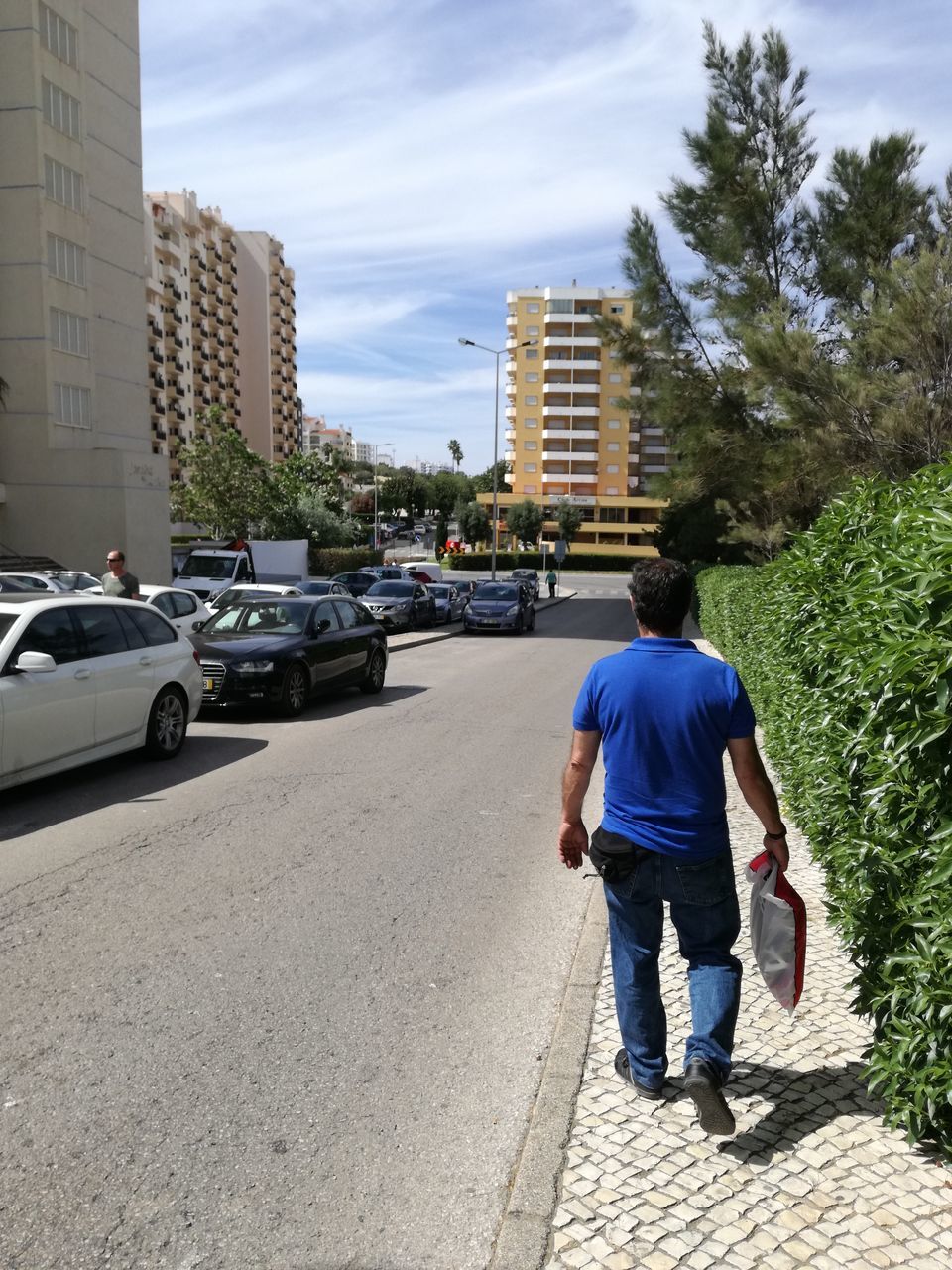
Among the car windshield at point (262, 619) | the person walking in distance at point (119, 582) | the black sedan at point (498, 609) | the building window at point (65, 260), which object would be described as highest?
the building window at point (65, 260)

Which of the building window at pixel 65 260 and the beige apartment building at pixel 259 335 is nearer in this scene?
the building window at pixel 65 260

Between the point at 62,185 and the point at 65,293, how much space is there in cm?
382

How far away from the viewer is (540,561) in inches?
3506

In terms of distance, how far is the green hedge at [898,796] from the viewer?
2678 millimetres

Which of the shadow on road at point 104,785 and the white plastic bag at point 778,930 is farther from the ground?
the white plastic bag at point 778,930

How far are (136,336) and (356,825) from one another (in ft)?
137

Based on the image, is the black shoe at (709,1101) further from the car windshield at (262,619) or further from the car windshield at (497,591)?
the car windshield at (497,591)

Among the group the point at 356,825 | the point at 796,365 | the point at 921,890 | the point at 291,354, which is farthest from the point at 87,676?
the point at 291,354

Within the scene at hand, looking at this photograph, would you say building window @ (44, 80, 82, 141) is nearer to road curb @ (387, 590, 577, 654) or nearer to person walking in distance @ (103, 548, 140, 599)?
road curb @ (387, 590, 577, 654)

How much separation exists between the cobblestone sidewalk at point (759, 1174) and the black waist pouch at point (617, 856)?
848mm

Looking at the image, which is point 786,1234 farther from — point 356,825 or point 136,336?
point 136,336

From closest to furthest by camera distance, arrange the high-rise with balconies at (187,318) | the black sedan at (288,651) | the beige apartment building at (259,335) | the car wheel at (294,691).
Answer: the black sedan at (288,651) → the car wheel at (294,691) → the high-rise with balconies at (187,318) → the beige apartment building at (259,335)

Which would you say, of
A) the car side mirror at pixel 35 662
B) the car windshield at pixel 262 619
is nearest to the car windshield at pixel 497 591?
the car windshield at pixel 262 619

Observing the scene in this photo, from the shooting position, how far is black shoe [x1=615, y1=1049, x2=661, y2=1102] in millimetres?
3662
